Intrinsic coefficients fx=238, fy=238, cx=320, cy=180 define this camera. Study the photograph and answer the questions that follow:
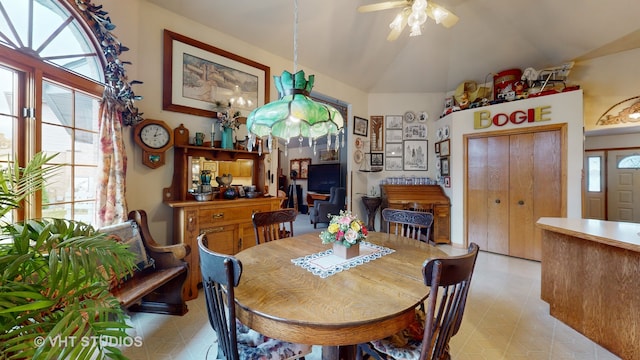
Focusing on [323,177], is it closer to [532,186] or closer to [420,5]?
[532,186]

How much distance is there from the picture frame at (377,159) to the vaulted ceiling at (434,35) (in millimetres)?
1464

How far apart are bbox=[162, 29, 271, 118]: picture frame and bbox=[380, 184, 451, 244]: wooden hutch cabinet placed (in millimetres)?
2915

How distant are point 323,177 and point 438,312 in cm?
642

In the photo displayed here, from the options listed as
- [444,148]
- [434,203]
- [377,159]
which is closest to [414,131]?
[444,148]

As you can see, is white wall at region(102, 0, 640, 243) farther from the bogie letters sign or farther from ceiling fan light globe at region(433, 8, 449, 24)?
ceiling fan light globe at region(433, 8, 449, 24)

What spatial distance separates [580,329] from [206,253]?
2.96m

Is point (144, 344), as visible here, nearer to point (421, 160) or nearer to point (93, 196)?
point (93, 196)

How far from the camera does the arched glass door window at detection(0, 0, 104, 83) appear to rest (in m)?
1.55

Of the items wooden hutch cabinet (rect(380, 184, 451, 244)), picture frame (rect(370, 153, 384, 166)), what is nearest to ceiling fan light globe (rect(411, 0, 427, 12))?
wooden hutch cabinet (rect(380, 184, 451, 244))

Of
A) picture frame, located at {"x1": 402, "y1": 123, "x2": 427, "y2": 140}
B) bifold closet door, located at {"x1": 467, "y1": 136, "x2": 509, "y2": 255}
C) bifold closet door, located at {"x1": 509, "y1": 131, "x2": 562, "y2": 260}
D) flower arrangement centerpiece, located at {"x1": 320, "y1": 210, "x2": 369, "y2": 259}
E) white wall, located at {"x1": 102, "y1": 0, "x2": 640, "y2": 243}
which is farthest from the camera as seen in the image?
picture frame, located at {"x1": 402, "y1": 123, "x2": 427, "y2": 140}

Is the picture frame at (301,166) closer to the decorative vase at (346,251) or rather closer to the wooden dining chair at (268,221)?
the wooden dining chair at (268,221)

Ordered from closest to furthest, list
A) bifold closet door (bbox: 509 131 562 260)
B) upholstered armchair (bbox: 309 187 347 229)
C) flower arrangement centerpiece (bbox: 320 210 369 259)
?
flower arrangement centerpiece (bbox: 320 210 369 259) < bifold closet door (bbox: 509 131 562 260) < upholstered armchair (bbox: 309 187 347 229)

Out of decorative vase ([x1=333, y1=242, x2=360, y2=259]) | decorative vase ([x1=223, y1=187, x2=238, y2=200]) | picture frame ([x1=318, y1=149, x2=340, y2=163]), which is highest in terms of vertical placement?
picture frame ([x1=318, y1=149, x2=340, y2=163])

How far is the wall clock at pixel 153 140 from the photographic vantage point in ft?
7.85
